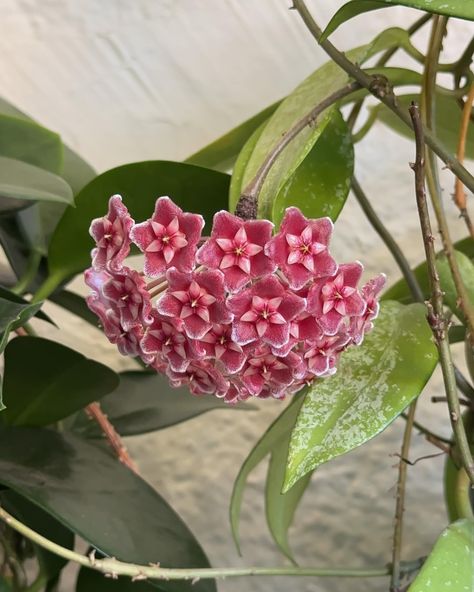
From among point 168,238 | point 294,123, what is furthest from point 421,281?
point 168,238

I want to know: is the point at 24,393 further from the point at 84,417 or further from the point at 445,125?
the point at 445,125

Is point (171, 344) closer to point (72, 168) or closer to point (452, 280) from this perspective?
point (452, 280)

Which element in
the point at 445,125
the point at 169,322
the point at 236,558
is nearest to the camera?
the point at 169,322

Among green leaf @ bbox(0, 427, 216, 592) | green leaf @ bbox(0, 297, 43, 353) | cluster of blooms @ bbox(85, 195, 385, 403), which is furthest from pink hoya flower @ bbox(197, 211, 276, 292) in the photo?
green leaf @ bbox(0, 427, 216, 592)

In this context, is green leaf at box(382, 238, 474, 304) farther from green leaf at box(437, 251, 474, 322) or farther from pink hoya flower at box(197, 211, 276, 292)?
pink hoya flower at box(197, 211, 276, 292)

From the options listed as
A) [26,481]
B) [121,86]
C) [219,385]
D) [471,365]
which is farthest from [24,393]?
[121,86]

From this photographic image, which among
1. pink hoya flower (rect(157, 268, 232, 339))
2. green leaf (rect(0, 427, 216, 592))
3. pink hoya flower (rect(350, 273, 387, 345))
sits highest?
pink hoya flower (rect(157, 268, 232, 339))
